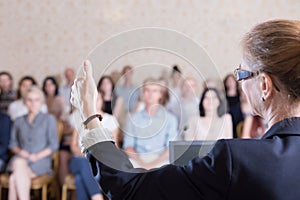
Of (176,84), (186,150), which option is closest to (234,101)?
(176,84)

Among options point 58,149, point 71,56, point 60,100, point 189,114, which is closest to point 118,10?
point 71,56

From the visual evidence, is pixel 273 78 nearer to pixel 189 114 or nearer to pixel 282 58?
pixel 282 58

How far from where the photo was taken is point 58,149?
4.20 metres

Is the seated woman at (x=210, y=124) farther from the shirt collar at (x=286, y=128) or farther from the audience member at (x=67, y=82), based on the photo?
the audience member at (x=67, y=82)

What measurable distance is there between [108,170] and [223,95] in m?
0.33

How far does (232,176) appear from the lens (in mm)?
756

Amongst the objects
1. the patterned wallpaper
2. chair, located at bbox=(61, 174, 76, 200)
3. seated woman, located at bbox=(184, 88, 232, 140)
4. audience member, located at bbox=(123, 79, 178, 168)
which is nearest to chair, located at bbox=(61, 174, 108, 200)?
chair, located at bbox=(61, 174, 76, 200)

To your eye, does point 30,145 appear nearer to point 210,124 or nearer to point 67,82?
point 67,82

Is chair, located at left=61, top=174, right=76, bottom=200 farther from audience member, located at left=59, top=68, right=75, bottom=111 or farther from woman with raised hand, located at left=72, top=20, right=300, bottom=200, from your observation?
woman with raised hand, located at left=72, top=20, right=300, bottom=200

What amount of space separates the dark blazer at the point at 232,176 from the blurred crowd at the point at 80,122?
10cm

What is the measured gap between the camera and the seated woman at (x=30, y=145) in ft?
12.8

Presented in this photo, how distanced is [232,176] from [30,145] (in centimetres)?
347

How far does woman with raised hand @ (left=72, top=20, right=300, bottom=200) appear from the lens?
760 mm

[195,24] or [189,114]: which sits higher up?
[195,24]
